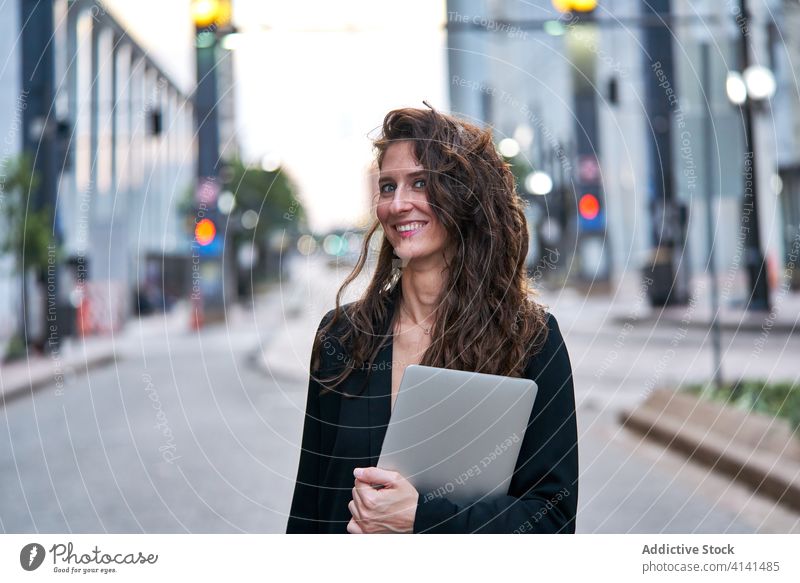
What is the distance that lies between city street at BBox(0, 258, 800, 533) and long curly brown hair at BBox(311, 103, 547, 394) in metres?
0.74

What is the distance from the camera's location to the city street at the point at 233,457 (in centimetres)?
504

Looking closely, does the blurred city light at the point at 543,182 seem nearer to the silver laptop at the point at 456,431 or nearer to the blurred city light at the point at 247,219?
the silver laptop at the point at 456,431

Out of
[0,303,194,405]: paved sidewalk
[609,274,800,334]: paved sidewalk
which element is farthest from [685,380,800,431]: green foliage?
[609,274,800,334]: paved sidewalk

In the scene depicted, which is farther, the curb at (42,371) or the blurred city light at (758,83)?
the curb at (42,371)

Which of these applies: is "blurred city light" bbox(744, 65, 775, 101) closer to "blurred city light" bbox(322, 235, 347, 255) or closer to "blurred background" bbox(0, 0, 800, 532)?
"blurred background" bbox(0, 0, 800, 532)

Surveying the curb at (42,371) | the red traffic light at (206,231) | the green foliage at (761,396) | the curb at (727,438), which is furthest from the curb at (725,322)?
the red traffic light at (206,231)

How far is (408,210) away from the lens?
1.96 meters

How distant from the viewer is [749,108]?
37.9ft

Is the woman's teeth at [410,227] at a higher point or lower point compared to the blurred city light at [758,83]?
lower

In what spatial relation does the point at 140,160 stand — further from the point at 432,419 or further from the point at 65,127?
the point at 432,419

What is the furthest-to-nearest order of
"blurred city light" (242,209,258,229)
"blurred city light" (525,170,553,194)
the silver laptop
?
"blurred city light" (242,209,258,229) < "blurred city light" (525,170,553,194) < the silver laptop

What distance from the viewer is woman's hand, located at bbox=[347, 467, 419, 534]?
5.80ft

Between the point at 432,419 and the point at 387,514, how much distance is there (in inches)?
8.0
